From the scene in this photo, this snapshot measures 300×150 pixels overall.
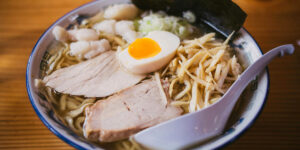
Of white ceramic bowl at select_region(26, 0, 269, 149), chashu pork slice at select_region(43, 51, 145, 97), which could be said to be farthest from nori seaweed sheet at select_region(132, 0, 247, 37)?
chashu pork slice at select_region(43, 51, 145, 97)

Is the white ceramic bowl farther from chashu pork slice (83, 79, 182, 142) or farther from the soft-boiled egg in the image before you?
the soft-boiled egg

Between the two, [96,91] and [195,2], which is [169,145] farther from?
[195,2]

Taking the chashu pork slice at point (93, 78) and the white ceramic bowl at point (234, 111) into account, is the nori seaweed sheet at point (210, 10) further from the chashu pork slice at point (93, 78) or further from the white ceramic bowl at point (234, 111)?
the chashu pork slice at point (93, 78)

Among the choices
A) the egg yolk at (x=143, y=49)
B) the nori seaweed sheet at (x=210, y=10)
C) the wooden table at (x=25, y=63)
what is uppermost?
the nori seaweed sheet at (x=210, y=10)

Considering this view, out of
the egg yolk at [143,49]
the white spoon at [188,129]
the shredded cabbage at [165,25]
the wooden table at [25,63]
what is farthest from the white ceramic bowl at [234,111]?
the egg yolk at [143,49]

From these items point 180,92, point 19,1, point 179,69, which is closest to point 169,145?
point 180,92

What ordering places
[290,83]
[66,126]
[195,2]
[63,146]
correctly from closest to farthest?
[66,126], [63,146], [290,83], [195,2]

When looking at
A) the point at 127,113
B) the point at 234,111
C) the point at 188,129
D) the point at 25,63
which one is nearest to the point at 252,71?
the point at 234,111

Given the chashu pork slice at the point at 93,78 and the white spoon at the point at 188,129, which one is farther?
the chashu pork slice at the point at 93,78

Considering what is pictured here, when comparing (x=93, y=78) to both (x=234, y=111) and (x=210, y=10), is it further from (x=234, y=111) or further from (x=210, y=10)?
(x=210, y=10)
